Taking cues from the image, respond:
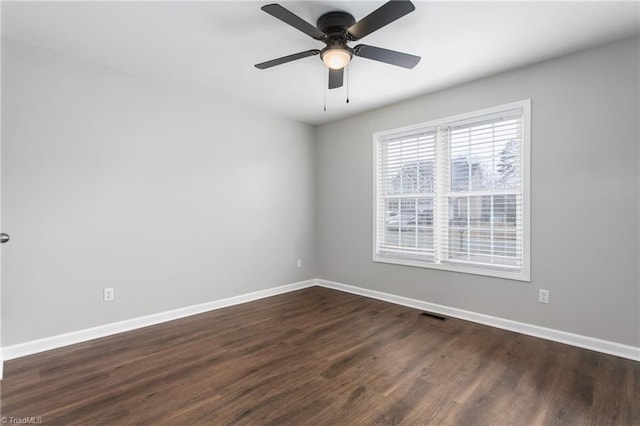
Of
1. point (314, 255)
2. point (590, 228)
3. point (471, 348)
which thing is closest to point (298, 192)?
point (314, 255)

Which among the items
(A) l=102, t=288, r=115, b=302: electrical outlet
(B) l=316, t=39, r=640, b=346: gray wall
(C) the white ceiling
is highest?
(C) the white ceiling

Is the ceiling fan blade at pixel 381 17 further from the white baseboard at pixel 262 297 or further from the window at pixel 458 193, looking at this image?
the white baseboard at pixel 262 297

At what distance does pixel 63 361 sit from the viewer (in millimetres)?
2508

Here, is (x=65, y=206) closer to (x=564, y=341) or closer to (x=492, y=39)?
(x=492, y=39)

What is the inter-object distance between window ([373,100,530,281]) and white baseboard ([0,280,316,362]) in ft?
6.53

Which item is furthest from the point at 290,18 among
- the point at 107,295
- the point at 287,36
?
the point at 107,295

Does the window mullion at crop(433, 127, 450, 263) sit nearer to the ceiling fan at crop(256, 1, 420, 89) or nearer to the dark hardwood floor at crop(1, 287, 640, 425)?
the dark hardwood floor at crop(1, 287, 640, 425)

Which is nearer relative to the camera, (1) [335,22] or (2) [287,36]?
(1) [335,22]

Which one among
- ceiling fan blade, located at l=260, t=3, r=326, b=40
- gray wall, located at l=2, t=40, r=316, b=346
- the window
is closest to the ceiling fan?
ceiling fan blade, located at l=260, t=3, r=326, b=40

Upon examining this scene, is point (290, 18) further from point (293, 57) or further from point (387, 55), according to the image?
point (387, 55)

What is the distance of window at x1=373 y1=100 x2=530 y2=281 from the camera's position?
3.16m

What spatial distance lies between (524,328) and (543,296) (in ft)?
1.21

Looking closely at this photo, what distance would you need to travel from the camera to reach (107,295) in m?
3.05

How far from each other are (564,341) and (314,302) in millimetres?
2622
